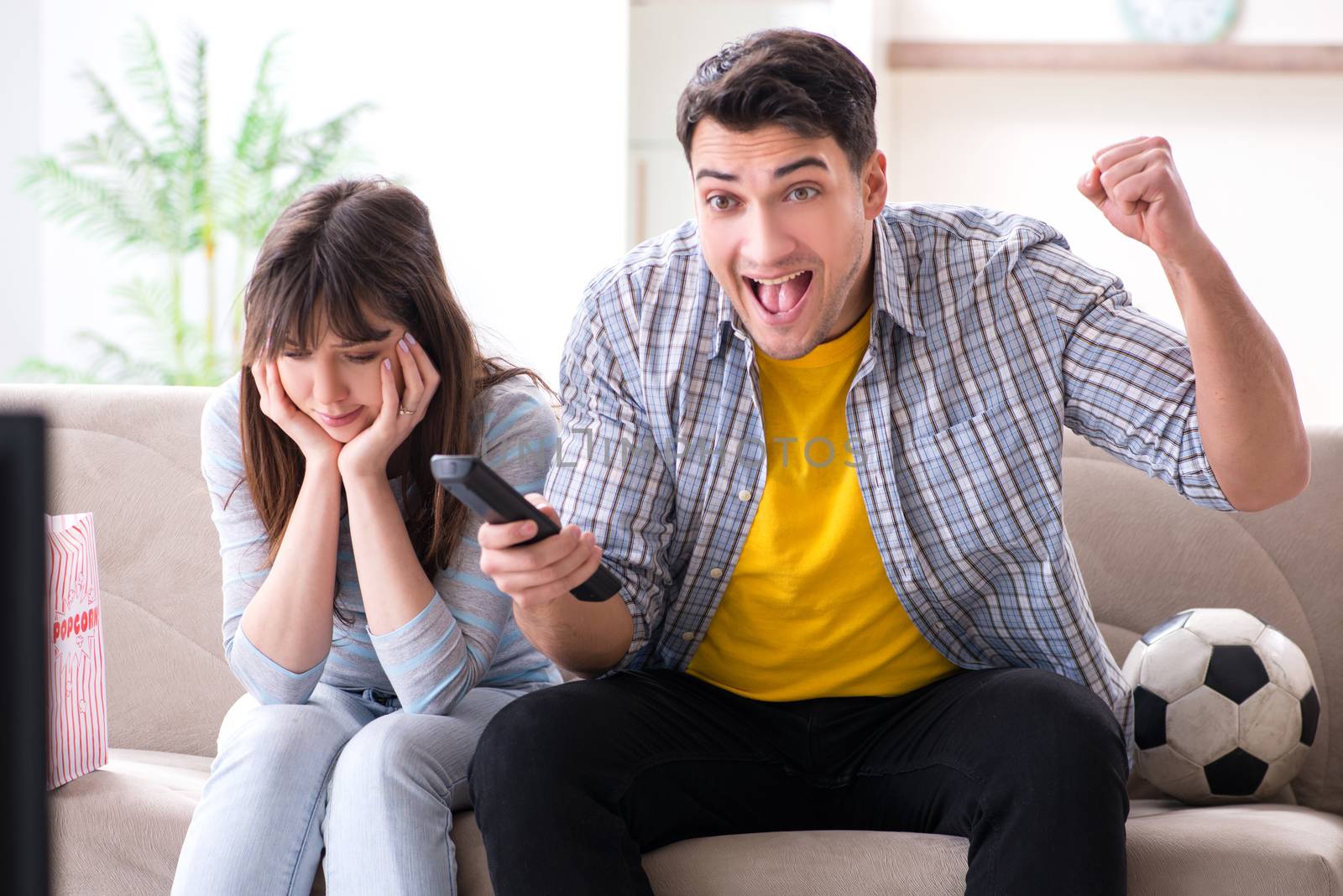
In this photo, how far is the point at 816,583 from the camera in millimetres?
1429

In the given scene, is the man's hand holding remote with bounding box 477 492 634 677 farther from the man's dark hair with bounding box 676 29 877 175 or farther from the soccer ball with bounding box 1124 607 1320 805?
the soccer ball with bounding box 1124 607 1320 805

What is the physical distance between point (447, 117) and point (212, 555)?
2.49 m

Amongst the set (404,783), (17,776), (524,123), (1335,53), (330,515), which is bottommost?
(404,783)

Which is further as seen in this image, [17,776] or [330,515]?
[330,515]

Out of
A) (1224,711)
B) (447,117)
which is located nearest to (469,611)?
(1224,711)

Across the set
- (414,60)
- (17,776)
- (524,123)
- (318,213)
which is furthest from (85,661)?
(414,60)

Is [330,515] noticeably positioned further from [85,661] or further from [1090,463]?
[1090,463]

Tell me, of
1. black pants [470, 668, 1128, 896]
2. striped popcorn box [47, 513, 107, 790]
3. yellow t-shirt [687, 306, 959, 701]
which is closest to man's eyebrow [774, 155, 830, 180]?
yellow t-shirt [687, 306, 959, 701]

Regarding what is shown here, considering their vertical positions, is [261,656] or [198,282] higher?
[198,282]

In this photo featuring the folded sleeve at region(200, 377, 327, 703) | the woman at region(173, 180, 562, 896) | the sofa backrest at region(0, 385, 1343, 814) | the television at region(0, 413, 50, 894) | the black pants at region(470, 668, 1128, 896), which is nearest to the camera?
the television at region(0, 413, 50, 894)

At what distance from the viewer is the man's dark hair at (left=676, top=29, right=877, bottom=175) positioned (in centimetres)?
132

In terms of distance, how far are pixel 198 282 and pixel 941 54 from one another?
8.43 ft

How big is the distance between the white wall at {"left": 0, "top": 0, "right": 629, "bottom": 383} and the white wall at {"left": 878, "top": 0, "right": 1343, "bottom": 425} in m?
0.91

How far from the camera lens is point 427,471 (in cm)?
153
